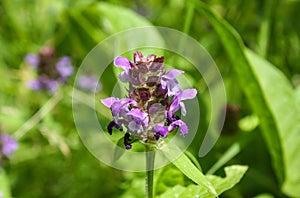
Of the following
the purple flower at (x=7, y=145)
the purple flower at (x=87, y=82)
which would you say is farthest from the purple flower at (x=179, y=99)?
the purple flower at (x=87, y=82)

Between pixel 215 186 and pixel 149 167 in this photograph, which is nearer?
pixel 149 167

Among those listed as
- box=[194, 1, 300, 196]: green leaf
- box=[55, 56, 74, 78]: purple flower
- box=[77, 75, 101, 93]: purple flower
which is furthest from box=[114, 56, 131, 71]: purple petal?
box=[77, 75, 101, 93]: purple flower

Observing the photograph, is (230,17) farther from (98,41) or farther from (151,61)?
(151,61)

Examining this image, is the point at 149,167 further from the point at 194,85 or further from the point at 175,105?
the point at 194,85

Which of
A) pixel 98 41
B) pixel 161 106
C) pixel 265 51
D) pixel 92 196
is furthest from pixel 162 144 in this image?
pixel 265 51

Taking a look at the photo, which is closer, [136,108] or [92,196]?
[136,108]

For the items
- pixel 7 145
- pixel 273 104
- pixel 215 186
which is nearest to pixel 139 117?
pixel 215 186
